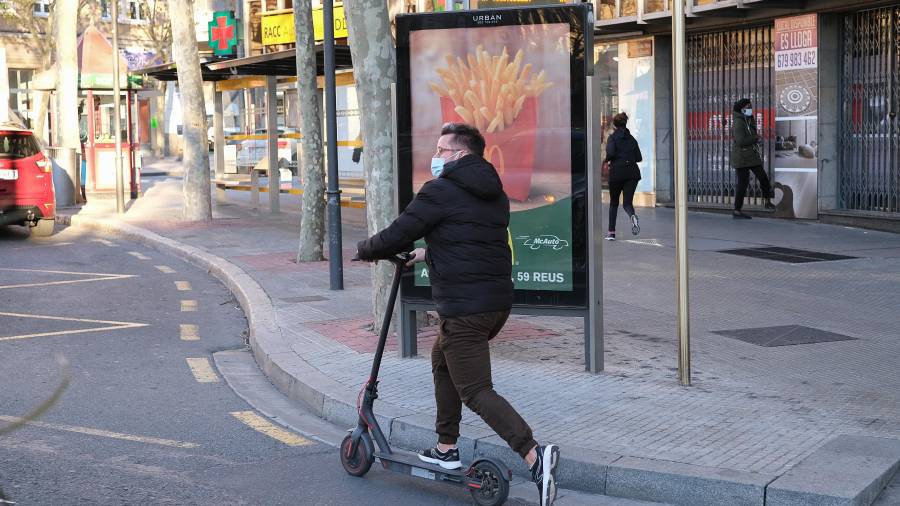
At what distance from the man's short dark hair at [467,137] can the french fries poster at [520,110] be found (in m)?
2.34

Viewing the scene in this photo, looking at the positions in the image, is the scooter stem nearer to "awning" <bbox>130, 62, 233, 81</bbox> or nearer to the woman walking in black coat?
the woman walking in black coat

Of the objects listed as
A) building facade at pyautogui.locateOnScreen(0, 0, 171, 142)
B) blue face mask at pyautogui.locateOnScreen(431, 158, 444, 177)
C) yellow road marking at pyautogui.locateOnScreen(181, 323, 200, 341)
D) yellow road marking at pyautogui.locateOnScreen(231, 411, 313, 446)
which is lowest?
yellow road marking at pyautogui.locateOnScreen(231, 411, 313, 446)

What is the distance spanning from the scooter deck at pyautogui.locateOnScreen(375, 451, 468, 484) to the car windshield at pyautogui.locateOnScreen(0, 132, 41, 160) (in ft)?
45.8

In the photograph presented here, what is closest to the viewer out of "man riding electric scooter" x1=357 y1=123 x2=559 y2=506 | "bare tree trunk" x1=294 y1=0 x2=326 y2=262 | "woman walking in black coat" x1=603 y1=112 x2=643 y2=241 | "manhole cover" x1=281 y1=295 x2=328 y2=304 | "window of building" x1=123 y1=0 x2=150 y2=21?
"man riding electric scooter" x1=357 y1=123 x2=559 y2=506

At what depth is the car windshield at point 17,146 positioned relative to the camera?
18.0m

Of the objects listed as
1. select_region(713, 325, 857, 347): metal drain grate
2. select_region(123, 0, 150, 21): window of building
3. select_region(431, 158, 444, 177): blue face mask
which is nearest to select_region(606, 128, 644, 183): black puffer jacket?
select_region(713, 325, 857, 347): metal drain grate

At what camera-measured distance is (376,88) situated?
936 centimetres

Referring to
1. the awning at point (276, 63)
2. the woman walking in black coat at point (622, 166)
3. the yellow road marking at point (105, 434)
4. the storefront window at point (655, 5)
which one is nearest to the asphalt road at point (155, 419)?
the yellow road marking at point (105, 434)

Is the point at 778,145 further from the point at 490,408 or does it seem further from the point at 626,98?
the point at 490,408

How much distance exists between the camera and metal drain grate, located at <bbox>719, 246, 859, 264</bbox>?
43.5 ft

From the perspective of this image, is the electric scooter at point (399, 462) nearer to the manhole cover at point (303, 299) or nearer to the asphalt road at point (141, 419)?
the asphalt road at point (141, 419)

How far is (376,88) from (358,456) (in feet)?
13.5

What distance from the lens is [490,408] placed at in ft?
17.8

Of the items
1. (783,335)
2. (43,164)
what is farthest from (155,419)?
(43,164)
